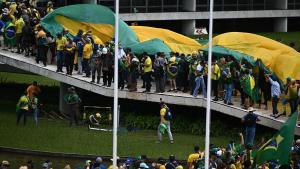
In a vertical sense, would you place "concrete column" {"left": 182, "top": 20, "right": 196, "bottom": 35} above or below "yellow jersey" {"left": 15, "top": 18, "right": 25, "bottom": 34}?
below

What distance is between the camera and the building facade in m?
71.9

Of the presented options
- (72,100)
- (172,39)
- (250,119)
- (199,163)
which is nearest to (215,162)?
(199,163)

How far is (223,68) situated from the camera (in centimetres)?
4597

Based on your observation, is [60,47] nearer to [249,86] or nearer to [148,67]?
[148,67]

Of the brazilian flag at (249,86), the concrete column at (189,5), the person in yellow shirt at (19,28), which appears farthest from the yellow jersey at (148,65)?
the concrete column at (189,5)

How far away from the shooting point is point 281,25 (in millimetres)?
77125

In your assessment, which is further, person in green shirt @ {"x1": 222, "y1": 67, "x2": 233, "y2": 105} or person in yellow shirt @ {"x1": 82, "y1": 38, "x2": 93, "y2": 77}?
person in yellow shirt @ {"x1": 82, "y1": 38, "x2": 93, "y2": 77}

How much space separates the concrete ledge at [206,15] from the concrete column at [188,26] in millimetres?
543

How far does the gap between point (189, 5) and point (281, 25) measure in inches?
241

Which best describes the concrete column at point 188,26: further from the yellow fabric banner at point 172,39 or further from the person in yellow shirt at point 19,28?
the person in yellow shirt at point 19,28

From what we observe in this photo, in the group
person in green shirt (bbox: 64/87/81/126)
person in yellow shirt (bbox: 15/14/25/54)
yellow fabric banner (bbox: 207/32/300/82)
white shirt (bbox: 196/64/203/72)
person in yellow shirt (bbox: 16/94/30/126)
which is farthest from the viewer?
person in yellow shirt (bbox: 15/14/25/54)

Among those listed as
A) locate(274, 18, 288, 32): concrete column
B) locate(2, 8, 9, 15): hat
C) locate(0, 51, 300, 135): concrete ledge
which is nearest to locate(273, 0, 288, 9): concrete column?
locate(274, 18, 288, 32): concrete column

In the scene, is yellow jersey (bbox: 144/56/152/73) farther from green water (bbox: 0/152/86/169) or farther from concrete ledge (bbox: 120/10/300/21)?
concrete ledge (bbox: 120/10/300/21)

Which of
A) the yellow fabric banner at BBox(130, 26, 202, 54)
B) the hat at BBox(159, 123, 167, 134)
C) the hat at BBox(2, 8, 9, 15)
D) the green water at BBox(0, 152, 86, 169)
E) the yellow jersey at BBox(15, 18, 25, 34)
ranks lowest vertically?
the green water at BBox(0, 152, 86, 169)
